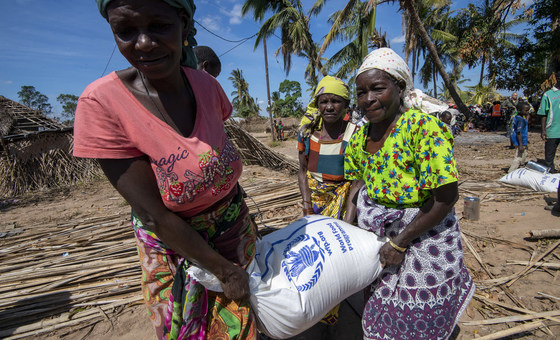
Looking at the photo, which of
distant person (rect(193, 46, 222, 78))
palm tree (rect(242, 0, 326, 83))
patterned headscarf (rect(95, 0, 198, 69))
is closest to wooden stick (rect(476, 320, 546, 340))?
patterned headscarf (rect(95, 0, 198, 69))

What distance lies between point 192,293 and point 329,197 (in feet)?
4.44

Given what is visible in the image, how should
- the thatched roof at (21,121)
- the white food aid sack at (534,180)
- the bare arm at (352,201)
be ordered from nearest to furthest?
1. the bare arm at (352,201)
2. the white food aid sack at (534,180)
3. the thatched roof at (21,121)

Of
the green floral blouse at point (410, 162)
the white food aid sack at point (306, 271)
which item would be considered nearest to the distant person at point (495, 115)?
the green floral blouse at point (410, 162)

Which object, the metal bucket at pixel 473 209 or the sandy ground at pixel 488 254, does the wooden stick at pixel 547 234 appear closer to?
the sandy ground at pixel 488 254

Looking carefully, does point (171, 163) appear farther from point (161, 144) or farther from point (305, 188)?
point (305, 188)

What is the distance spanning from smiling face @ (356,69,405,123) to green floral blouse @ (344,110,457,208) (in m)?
0.10

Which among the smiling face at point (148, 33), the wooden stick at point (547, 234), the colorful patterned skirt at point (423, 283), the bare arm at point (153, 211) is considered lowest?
the wooden stick at point (547, 234)

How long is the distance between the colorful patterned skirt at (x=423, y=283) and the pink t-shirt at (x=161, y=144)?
2.89 feet

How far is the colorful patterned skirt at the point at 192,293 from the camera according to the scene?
3.55ft

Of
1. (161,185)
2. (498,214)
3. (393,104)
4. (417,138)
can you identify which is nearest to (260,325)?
(161,185)

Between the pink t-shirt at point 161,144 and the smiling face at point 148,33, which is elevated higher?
the smiling face at point 148,33

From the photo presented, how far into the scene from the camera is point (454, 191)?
1.20 m

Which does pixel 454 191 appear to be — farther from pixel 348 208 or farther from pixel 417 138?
pixel 348 208

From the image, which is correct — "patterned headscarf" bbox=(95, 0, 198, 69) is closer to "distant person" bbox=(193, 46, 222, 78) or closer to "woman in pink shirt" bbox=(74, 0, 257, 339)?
"woman in pink shirt" bbox=(74, 0, 257, 339)
